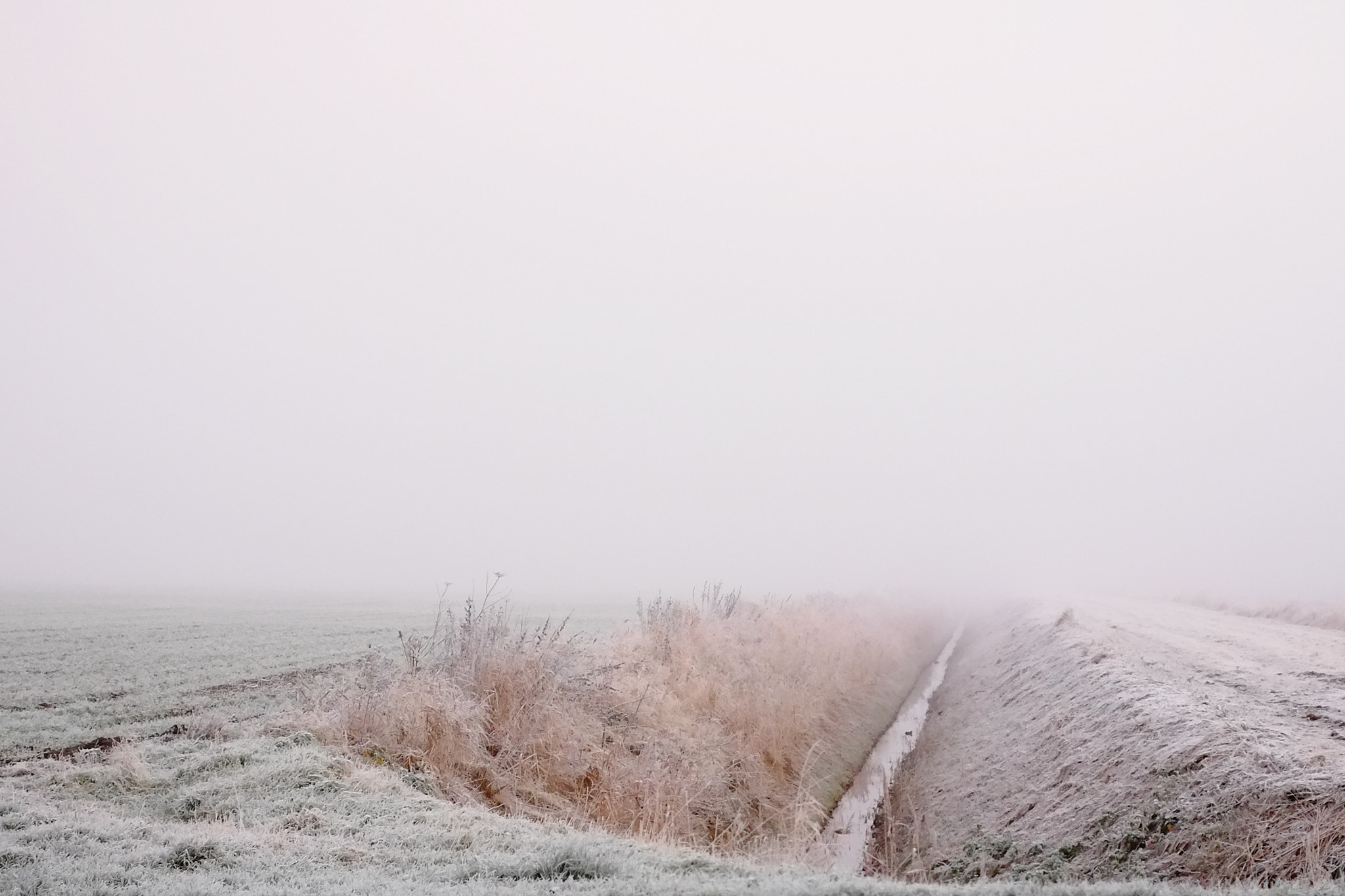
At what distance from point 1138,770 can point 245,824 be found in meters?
9.48

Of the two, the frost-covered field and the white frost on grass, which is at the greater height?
the frost-covered field

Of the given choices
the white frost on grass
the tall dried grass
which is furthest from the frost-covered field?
the white frost on grass

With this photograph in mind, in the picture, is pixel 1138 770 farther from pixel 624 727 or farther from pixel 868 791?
pixel 624 727

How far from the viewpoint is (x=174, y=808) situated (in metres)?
7.22

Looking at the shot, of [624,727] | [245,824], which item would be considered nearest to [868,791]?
[624,727]

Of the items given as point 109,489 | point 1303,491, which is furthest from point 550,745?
point 1303,491

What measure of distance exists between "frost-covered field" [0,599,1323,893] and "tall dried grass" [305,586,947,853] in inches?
34.7

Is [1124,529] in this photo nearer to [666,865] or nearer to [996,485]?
[996,485]

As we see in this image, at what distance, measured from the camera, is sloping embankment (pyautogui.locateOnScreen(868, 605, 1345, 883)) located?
6418 millimetres

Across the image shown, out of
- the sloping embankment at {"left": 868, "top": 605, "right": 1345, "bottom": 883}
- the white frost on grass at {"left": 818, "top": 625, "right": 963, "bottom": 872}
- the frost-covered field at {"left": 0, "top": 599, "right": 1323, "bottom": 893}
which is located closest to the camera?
the frost-covered field at {"left": 0, "top": 599, "right": 1323, "bottom": 893}

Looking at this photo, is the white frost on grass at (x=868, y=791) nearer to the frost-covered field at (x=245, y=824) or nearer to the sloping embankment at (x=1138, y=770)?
the sloping embankment at (x=1138, y=770)

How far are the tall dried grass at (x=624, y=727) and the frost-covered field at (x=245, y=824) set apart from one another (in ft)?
2.89

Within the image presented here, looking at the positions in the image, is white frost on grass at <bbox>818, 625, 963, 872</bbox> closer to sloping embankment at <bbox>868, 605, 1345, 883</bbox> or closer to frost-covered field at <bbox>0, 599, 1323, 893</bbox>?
sloping embankment at <bbox>868, 605, 1345, 883</bbox>

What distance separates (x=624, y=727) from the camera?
11305mm
